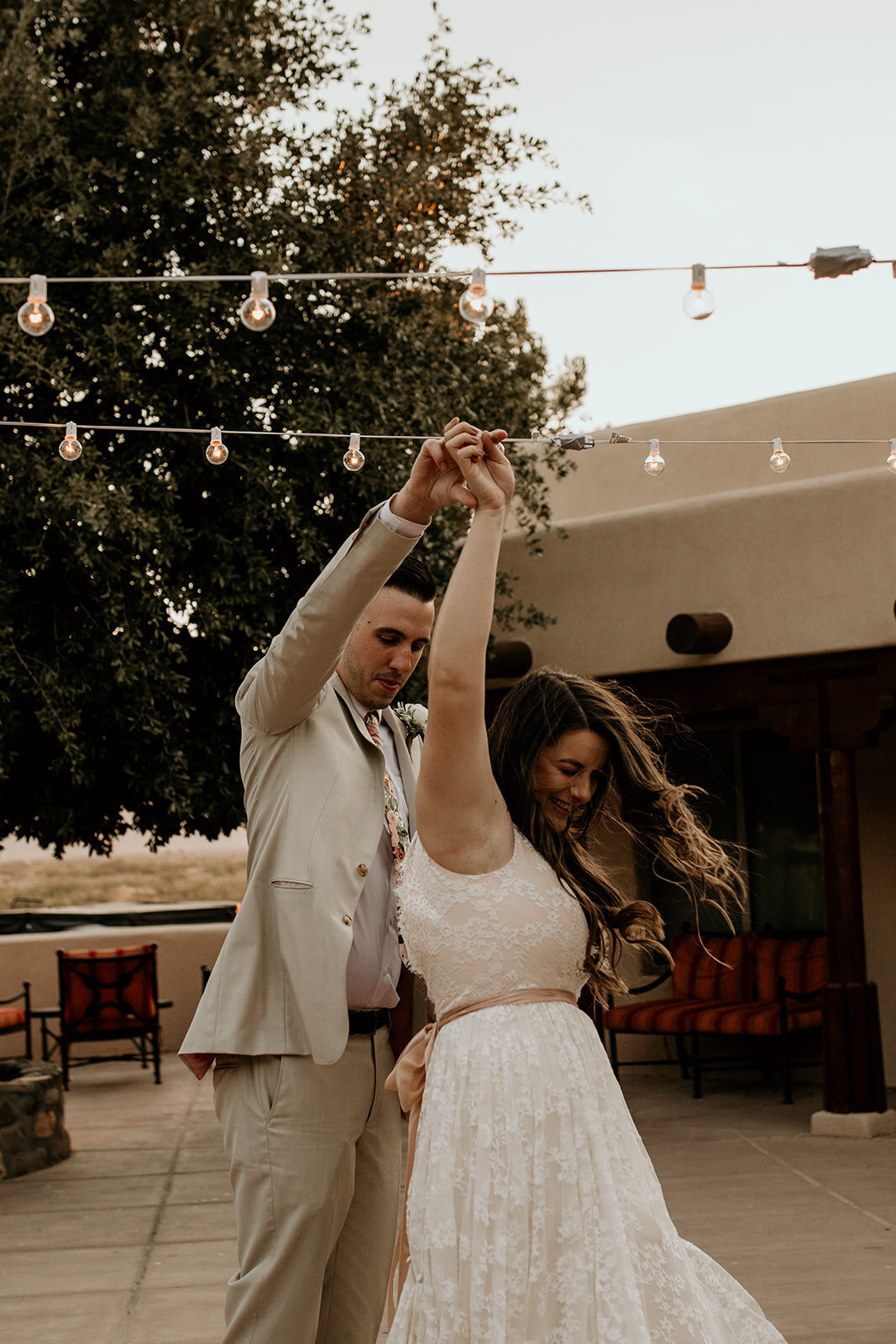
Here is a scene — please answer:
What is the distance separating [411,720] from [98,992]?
8270mm

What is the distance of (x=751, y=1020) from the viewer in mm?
8961

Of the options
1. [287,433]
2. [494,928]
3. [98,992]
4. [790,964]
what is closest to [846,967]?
[790,964]

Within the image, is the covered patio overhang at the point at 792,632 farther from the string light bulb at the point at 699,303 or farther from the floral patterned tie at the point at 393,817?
the floral patterned tie at the point at 393,817

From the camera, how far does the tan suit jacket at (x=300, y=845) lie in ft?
7.73

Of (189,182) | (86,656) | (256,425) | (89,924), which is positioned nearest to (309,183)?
(189,182)

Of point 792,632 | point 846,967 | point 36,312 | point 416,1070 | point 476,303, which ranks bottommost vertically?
point 846,967

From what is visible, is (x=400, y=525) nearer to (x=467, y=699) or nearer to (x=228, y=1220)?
(x=467, y=699)

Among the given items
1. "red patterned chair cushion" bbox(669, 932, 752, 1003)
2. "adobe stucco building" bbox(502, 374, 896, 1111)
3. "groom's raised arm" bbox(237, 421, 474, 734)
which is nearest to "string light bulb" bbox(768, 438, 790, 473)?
"adobe stucco building" bbox(502, 374, 896, 1111)

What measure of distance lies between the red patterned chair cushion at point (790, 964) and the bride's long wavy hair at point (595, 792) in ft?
24.0

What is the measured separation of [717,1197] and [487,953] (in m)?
5.16

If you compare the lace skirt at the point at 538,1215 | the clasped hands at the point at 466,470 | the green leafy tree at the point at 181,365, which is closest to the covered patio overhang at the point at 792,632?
the green leafy tree at the point at 181,365

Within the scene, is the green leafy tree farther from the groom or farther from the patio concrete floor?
the groom

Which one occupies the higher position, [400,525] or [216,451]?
[216,451]

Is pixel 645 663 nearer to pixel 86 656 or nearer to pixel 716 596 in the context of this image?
pixel 716 596
